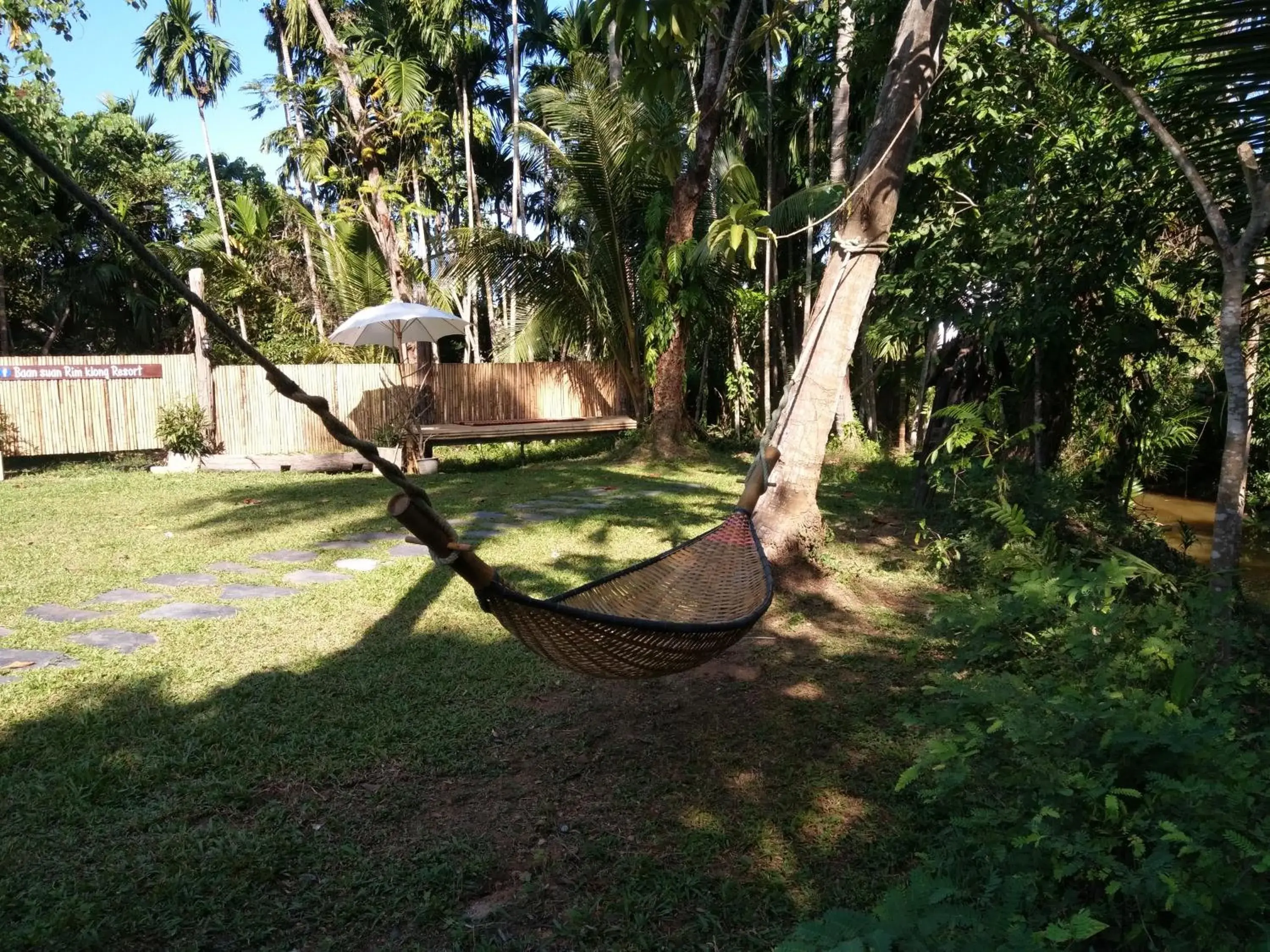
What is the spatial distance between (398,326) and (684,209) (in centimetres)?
346

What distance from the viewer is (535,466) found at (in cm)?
966

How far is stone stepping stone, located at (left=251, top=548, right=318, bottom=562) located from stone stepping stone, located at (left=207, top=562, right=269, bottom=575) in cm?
12

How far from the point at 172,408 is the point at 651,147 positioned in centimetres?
820

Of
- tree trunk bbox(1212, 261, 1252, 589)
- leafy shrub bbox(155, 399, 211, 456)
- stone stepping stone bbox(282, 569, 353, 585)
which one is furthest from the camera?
leafy shrub bbox(155, 399, 211, 456)

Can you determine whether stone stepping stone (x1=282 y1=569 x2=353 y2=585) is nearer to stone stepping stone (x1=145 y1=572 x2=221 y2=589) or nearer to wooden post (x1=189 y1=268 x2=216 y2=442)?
stone stepping stone (x1=145 y1=572 x2=221 y2=589)

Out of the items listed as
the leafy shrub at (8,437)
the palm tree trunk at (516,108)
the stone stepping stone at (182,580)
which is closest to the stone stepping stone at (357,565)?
the stone stepping stone at (182,580)

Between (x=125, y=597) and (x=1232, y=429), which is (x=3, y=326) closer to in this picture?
(x=125, y=597)

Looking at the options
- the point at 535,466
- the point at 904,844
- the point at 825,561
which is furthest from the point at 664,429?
the point at 904,844

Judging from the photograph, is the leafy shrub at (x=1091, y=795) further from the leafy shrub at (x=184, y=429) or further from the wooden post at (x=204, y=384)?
the wooden post at (x=204, y=384)

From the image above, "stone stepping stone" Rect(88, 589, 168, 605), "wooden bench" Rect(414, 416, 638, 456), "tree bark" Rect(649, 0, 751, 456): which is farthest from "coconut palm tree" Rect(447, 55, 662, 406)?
"stone stepping stone" Rect(88, 589, 168, 605)

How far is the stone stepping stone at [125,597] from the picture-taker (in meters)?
3.93

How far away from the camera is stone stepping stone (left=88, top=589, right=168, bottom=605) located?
12.9 ft

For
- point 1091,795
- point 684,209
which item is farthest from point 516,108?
point 1091,795

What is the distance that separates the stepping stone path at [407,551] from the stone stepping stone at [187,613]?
3.86ft
